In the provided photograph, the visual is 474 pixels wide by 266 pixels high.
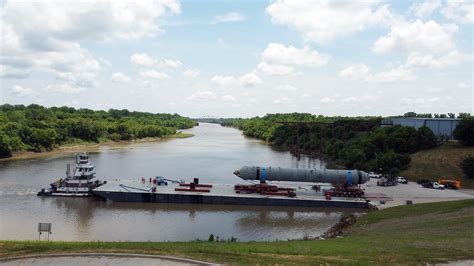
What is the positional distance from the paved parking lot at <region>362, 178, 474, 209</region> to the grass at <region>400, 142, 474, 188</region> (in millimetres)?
5908

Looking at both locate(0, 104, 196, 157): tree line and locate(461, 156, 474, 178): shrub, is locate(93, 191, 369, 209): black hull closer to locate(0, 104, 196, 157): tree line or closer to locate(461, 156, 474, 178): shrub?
locate(461, 156, 474, 178): shrub

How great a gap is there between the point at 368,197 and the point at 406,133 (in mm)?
30558

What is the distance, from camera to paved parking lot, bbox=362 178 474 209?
4649cm

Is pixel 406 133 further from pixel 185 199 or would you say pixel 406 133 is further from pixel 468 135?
pixel 185 199

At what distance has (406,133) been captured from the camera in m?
74.4

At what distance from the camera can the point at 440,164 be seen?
63.7 m

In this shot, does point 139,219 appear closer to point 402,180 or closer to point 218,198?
point 218,198

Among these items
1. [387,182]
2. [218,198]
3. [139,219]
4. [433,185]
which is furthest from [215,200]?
[433,185]

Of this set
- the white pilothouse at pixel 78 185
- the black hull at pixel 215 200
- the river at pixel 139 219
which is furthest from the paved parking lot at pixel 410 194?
the white pilothouse at pixel 78 185

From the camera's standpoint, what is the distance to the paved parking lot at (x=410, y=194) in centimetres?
4649

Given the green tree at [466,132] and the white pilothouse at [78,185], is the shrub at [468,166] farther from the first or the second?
the white pilothouse at [78,185]

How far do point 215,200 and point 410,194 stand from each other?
23.3 meters

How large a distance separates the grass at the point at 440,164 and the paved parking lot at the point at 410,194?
5908mm

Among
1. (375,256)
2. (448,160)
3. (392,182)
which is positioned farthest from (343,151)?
(375,256)
